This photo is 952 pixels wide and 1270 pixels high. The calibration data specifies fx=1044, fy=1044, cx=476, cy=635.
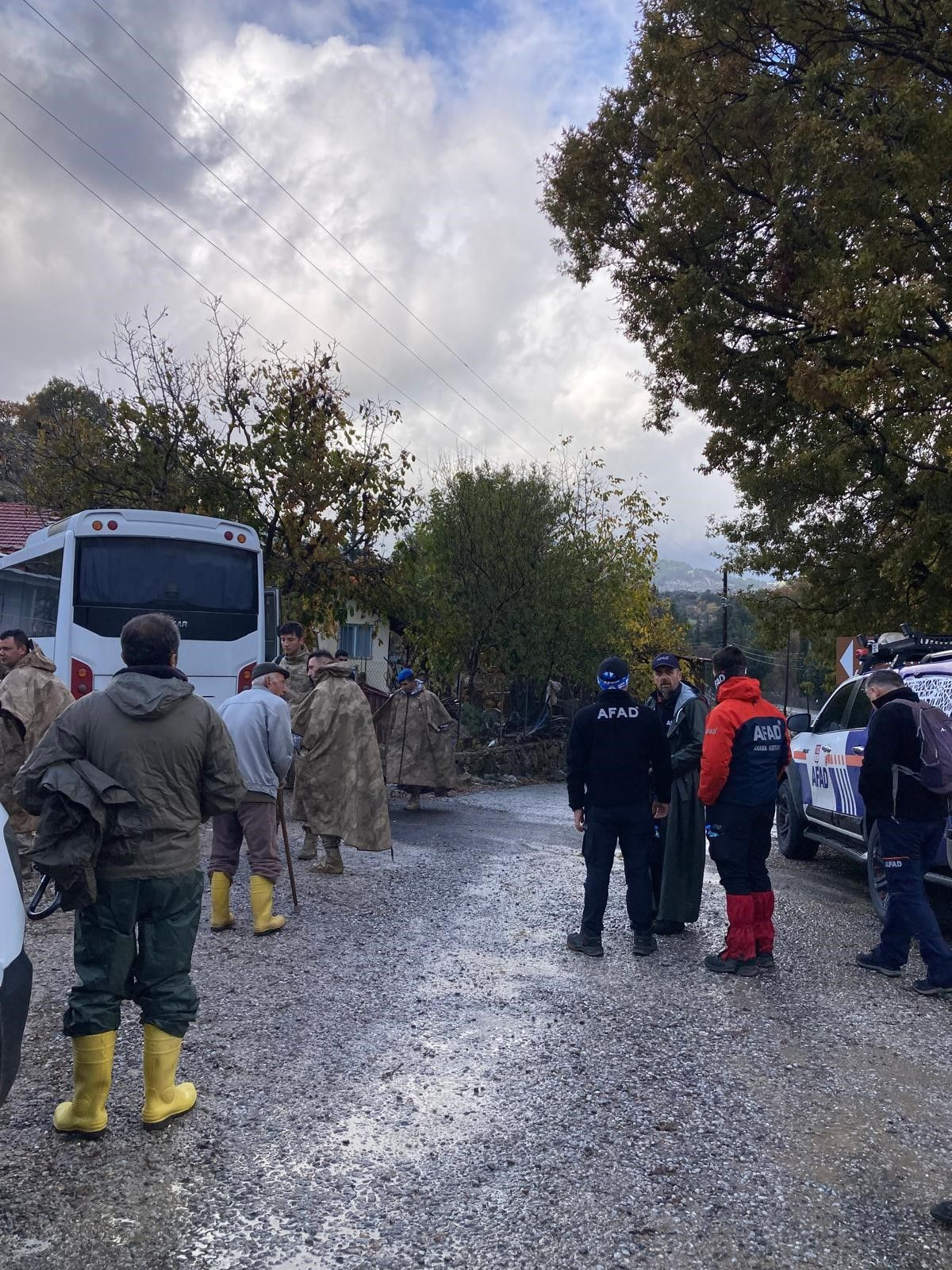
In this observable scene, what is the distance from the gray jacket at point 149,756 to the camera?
12.7 ft

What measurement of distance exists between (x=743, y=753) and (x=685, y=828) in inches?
35.2

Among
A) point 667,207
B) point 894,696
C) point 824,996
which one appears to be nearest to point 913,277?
point 667,207

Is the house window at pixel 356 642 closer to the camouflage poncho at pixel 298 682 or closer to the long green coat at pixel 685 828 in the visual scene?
the camouflage poncho at pixel 298 682

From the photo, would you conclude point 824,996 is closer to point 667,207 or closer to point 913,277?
point 913,277

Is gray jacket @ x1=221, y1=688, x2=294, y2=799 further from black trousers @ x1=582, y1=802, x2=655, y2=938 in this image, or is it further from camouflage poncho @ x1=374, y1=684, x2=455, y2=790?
camouflage poncho @ x1=374, y1=684, x2=455, y2=790

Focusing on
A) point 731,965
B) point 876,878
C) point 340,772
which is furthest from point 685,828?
point 340,772

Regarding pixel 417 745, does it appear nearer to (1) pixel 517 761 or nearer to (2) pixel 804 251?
(1) pixel 517 761

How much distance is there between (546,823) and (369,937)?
6.79 meters

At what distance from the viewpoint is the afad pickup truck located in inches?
288

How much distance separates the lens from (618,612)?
936 inches

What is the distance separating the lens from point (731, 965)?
6.20 meters

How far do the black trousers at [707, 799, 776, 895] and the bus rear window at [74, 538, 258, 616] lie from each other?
774 centimetres

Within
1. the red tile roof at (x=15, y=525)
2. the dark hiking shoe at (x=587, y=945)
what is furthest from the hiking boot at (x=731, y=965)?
the red tile roof at (x=15, y=525)

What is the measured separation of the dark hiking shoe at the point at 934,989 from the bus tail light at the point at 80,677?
8.93m
